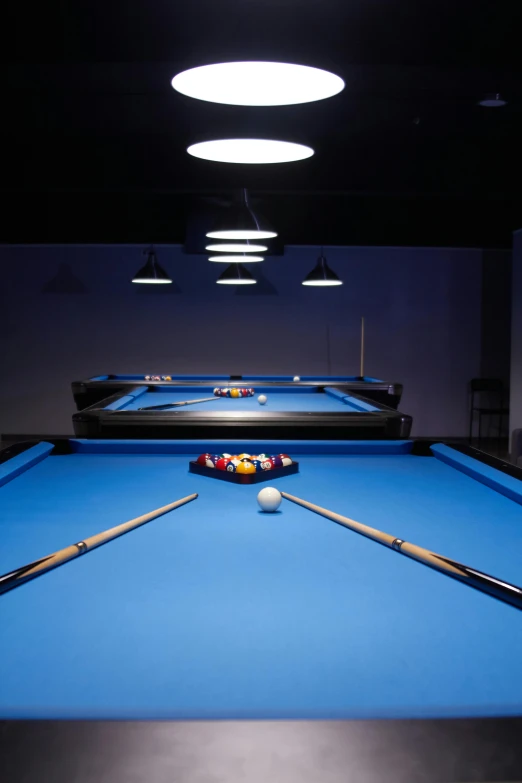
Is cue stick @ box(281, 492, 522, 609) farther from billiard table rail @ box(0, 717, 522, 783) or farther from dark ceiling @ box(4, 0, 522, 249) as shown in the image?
dark ceiling @ box(4, 0, 522, 249)

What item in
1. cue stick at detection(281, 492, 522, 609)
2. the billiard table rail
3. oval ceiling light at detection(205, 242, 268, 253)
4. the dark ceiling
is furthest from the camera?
oval ceiling light at detection(205, 242, 268, 253)

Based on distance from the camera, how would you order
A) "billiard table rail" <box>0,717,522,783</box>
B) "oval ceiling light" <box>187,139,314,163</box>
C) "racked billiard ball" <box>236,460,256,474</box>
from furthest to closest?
"oval ceiling light" <box>187,139,314,163</box>, "racked billiard ball" <box>236,460,256,474</box>, "billiard table rail" <box>0,717,522,783</box>

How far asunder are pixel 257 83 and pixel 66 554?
1.33 meters

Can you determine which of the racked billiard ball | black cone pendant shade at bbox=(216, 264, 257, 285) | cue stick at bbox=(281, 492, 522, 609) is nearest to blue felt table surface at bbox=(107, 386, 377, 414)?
black cone pendant shade at bbox=(216, 264, 257, 285)

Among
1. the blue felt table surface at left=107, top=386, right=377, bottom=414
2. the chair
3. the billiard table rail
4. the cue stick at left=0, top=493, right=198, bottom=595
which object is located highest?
the blue felt table surface at left=107, top=386, right=377, bottom=414

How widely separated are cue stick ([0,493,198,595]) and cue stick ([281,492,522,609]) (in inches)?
18.6

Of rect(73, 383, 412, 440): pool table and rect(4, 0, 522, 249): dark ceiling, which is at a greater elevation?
rect(4, 0, 522, 249): dark ceiling

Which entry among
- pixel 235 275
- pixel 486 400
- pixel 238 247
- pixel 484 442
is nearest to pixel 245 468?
pixel 238 247

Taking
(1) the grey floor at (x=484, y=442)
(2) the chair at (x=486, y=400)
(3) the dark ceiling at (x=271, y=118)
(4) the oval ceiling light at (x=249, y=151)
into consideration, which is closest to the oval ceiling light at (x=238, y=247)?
(3) the dark ceiling at (x=271, y=118)

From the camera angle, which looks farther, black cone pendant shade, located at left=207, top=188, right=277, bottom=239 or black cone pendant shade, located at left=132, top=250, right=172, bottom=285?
black cone pendant shade, located at left=132, top=250, right=172, bottom=285

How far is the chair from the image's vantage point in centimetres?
883

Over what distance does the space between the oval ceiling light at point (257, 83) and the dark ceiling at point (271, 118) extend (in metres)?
0.07

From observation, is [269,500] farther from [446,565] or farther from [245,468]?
[446,565]

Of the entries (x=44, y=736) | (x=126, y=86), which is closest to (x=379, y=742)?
(x=44, y=736)
